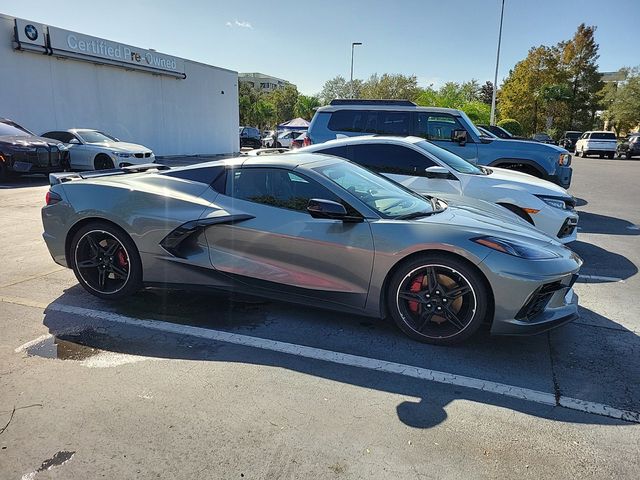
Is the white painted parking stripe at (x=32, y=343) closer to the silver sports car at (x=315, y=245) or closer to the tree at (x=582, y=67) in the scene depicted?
the silver sports car at (x=315, y=245)

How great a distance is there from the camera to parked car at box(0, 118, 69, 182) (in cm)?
1186

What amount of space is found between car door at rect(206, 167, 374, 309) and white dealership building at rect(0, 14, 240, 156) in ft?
52.6

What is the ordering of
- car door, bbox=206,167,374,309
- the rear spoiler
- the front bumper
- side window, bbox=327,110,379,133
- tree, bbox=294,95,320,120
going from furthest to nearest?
tree, bbox=294,95,320,120 → side window, bbox=327,110,379,133 → the rear spoiler → car door, bbox=206,167,374,309 → the front bumper

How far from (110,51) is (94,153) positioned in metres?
8.41

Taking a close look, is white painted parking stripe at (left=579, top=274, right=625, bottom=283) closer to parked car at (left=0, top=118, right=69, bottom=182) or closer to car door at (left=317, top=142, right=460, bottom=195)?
car door at (left=317, top=142, right=460, bottom=195)

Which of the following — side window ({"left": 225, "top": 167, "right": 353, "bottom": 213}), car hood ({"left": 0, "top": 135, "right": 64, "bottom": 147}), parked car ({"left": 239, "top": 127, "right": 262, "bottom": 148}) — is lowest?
side window ({"left": 225, "top": 167, "right": 353, "bottom": 213})

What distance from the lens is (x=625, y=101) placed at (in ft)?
158

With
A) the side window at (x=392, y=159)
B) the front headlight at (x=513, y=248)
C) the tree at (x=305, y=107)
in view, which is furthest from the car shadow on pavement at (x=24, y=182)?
the tree at (x=305, y=107)

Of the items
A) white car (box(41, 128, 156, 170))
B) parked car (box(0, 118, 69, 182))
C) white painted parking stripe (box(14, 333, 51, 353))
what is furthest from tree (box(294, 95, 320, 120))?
white painted parking stripe (box(14, 333, 51, 353))

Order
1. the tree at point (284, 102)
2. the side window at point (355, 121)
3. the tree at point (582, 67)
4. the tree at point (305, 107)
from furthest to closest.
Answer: the tree at point (305, 107), the tree at point (284, 102), the tree at point (582, 67), the side window at point (355, 121)

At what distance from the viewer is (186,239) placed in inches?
159

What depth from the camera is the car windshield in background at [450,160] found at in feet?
21.5

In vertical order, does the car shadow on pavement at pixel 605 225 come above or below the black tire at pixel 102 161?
below

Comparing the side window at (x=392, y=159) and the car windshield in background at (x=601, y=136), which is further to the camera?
the car windshield in background at (x=601, y=136)
